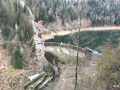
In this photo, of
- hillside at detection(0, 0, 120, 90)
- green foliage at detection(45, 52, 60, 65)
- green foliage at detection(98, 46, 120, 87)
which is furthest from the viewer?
green foliage at detection(45, 52, 60, 65)

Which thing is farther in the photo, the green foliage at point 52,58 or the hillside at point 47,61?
the green foliage at point 52,58

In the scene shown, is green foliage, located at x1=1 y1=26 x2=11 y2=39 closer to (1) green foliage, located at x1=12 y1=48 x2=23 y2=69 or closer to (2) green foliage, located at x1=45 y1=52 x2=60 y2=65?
(1) green foliage, located at x1=12 y1=48 x2=23 y2=69

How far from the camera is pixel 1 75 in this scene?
24.1m

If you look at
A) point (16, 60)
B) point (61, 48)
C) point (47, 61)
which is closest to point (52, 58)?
point (47, 61)

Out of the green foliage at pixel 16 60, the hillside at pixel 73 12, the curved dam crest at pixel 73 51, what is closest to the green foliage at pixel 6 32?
the green foliage at pixel 16 60

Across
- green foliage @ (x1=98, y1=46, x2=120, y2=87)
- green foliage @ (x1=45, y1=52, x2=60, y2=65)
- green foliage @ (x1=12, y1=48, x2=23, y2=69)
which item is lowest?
green foliage @ (x1=45, y1=52, x2=60, y2=65)

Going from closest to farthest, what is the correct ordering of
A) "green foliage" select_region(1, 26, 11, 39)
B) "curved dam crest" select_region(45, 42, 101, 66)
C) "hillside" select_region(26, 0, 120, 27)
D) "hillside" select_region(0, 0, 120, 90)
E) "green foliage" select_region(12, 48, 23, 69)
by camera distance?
1. "hillside" select_region(0, 0, 120, 90)
2. "green foliage" select_region(12, 48, 23, 69)
3. "curved dam crest" select_region(45, 42, 101, 66)
4. "green foliage" select_region(1, 26, 11, 39)
5. "hillside" select_region(26, 0, 120, 27)

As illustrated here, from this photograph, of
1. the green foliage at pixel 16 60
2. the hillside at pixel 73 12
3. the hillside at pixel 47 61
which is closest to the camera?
the hillside at pixel 47 61

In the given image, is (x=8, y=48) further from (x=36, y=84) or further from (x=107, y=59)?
(x=107, y=59)

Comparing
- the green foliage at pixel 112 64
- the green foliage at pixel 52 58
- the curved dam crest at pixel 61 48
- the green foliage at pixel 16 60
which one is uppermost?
the green foliage at pixel 112 64

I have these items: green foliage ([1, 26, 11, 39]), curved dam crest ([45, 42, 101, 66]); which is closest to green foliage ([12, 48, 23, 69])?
green foliage ([1, 26, 11, 39])

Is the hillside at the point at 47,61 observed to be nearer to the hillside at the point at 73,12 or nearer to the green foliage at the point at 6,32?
the green foliage at the point at 6,32

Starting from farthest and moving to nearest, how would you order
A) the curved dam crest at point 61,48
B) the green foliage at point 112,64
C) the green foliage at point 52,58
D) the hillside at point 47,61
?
the curved dam crest at point 61,48 < the green foliage at point 52,58 < the hillside at point 47,61 < the green foliage at point 112,64

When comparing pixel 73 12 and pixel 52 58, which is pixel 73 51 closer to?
pixel 52 58
